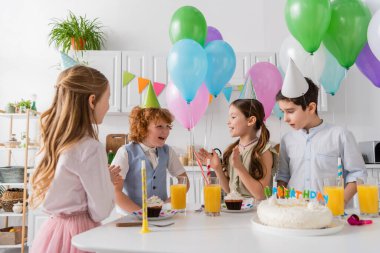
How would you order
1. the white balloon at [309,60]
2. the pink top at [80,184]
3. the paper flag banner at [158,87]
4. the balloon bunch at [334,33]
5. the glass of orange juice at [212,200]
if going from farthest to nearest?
the paper flag banner at [158,87] < the white balloon at [309,60] < the balloon bunch at [334,33] < the glass of orange juice at [212,200] < the pink top at [80,184]

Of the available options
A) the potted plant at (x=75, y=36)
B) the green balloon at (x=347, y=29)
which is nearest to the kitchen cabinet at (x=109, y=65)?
the potted plant at (x=75, y=36)

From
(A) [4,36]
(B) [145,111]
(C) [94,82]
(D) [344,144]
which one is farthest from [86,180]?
(A) [4,36]

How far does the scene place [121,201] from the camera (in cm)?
173

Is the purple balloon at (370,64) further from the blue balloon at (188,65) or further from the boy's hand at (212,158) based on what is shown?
the boy's hand at (212,158)

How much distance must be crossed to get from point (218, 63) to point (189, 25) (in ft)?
0.83

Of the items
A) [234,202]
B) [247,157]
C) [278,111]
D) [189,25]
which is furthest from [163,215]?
[278,111]

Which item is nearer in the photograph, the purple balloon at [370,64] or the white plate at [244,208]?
the white plate at [244,208]

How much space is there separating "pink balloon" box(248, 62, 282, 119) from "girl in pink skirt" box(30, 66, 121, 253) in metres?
1.00

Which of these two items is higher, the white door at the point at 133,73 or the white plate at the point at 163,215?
the white door at the point at 133,73

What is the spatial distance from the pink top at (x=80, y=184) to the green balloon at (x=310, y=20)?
1.12m

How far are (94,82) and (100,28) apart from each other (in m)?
3.07

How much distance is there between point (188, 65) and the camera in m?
1.79

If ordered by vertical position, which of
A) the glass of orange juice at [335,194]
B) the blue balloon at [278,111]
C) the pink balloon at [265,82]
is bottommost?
the glass of orange juice at [335,194]

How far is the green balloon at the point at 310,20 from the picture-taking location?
1733 millimetres
